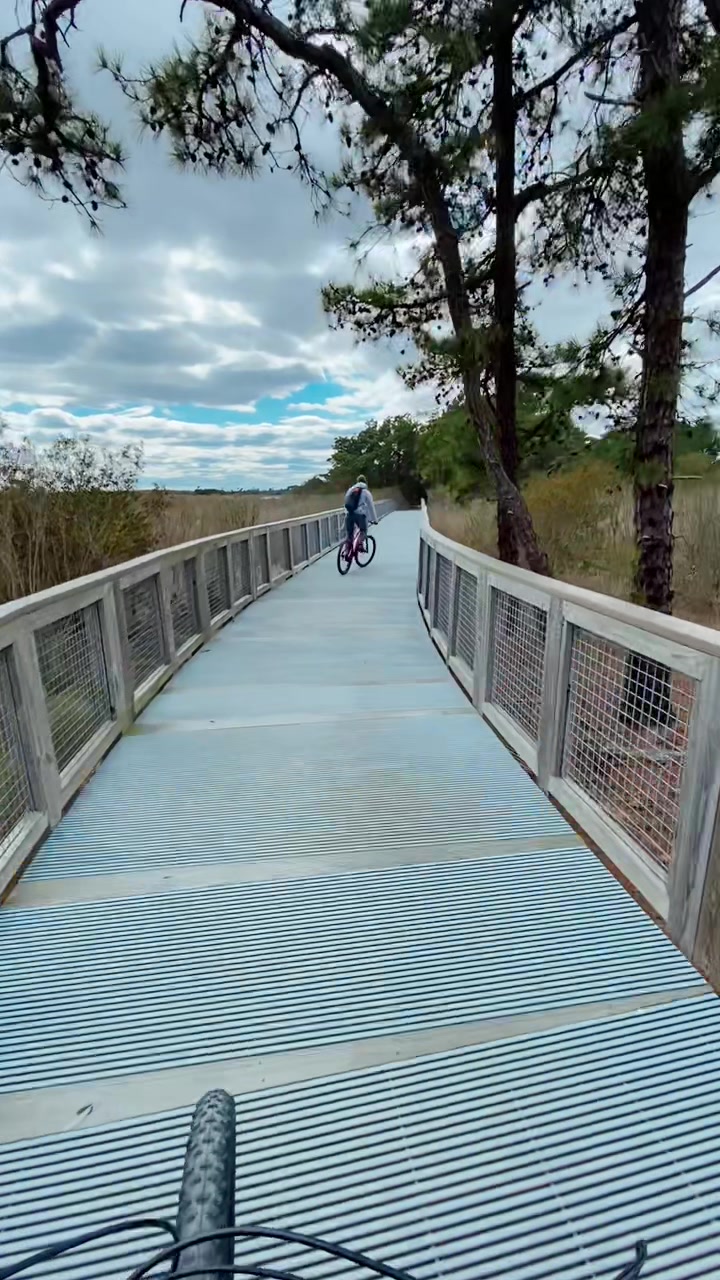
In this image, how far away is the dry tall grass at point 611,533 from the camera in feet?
25.1

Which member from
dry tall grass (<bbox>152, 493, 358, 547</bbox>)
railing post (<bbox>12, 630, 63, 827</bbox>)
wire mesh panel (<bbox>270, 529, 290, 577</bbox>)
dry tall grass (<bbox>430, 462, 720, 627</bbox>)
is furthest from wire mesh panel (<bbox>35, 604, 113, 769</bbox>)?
wire mesh panel (<bbox>270, 529, 290, 577</bbox>)

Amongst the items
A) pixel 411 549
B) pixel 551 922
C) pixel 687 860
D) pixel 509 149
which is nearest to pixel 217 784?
pixel 551 922

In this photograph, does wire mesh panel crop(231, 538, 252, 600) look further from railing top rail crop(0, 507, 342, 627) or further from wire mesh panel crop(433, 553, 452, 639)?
wire mesh panel crop(433, 553, 452, 639)

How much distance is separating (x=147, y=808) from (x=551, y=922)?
1625 millimetres

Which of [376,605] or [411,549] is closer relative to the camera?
[376,605]

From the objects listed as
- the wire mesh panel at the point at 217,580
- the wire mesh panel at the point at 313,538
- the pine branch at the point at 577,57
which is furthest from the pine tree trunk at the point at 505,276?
the wire mesh panel at the point at 313,538

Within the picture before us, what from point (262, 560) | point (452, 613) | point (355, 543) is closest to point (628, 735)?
point (452, 613)

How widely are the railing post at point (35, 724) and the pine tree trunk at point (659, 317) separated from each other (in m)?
3.51

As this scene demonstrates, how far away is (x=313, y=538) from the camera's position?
42.8 ft

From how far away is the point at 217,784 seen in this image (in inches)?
115

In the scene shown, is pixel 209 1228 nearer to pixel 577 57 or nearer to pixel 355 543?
pixel 577 57

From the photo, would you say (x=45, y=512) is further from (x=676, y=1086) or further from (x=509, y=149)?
(x=676, y=1086)

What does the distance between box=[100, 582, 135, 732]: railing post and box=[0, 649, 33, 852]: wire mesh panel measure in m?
1.03

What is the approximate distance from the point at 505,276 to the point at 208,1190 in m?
5.64
